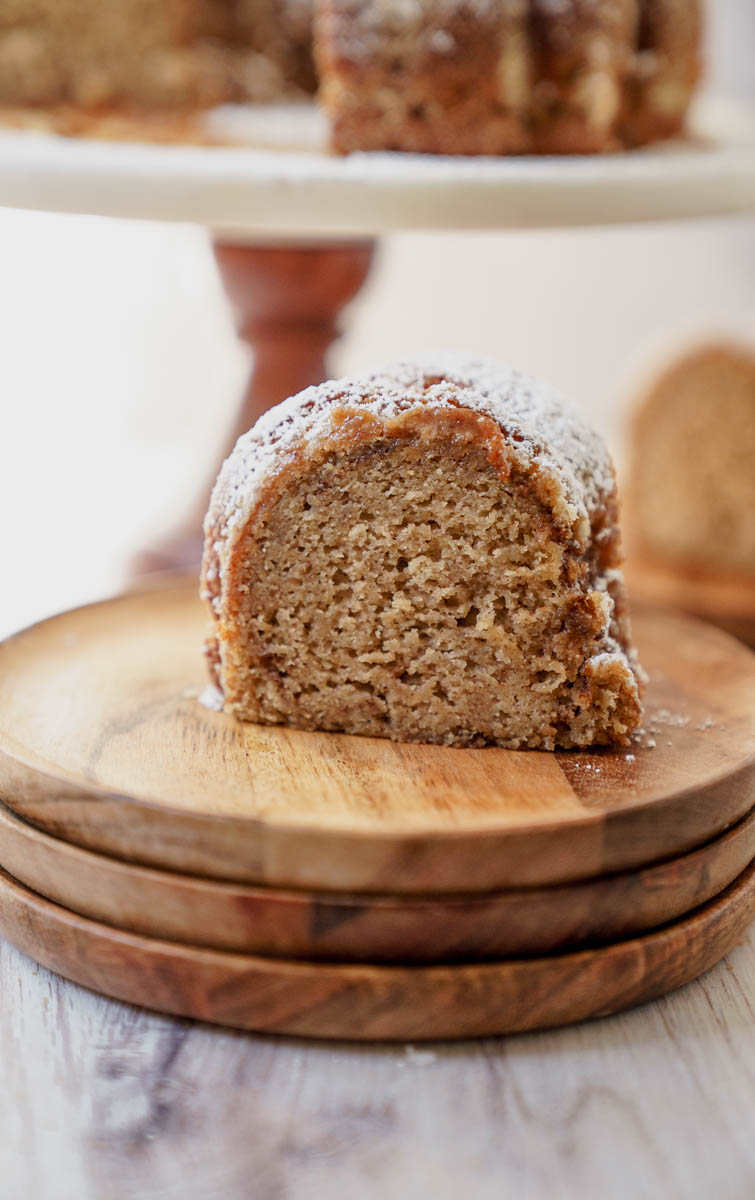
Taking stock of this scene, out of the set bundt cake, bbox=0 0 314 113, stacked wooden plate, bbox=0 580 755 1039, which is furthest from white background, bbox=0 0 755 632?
stacked wooden plate, bbox=0 580 755 1039

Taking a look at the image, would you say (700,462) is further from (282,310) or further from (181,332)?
(181,332)

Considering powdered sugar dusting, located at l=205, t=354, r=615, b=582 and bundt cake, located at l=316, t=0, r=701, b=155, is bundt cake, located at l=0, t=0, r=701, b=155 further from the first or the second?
powdered sugar dusting, located at l=205, t=354, r=615, b=582

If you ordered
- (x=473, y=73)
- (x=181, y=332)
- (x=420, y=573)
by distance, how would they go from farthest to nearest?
(x=181, y=332)
(x=473, y=73)
(x=420, y=573)

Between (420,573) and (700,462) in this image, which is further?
(700,462)

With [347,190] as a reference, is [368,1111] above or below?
below

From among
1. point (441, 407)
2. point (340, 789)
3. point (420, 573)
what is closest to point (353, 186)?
point (441, 407)

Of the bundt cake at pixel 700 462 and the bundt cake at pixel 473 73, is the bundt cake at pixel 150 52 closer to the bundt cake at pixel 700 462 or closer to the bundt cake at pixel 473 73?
the bundt cake at pixel 473 73
